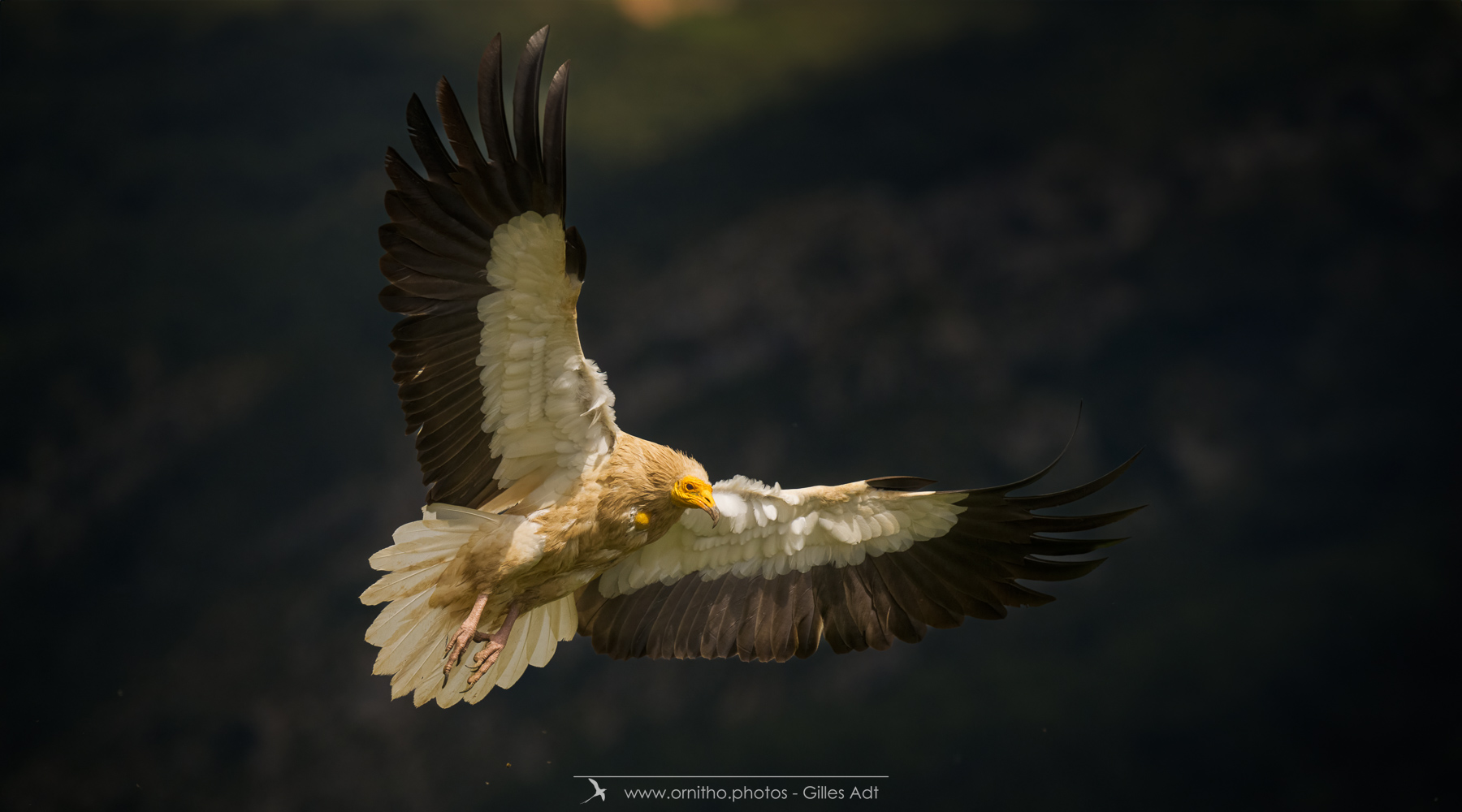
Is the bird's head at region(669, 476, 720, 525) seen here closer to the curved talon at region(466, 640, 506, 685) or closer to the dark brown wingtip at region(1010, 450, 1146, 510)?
the curved talon at region(466, 640, 506, 685)

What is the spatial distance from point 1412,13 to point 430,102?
15.4 ft

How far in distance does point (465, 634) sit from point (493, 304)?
3.24 feet

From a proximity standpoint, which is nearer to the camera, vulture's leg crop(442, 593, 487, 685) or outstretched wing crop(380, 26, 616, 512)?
outstretched wing crop(380, 26, 616, 512)

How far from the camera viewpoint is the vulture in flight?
8.61 ft

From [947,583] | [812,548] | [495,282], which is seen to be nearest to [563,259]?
[495,282]

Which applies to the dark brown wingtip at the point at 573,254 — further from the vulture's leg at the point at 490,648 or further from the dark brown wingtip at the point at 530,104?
the vulture's leg at the point at 490,648

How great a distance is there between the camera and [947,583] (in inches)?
128

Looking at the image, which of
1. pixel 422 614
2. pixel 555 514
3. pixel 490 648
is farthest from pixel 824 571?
pixel 422 614

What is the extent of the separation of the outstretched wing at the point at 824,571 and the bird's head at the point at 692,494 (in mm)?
170

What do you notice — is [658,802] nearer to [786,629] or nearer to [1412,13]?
[786,629]

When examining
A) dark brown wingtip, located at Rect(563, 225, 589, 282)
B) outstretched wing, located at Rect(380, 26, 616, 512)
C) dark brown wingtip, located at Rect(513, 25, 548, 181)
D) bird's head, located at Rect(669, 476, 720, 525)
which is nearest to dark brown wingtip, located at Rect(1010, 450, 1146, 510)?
bird's head, located at Rect(669, 476, 720, 525)

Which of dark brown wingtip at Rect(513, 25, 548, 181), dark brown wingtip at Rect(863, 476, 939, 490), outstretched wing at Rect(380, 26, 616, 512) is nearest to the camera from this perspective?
dark brown wingtip at Rect(513, 25, 548, 181)

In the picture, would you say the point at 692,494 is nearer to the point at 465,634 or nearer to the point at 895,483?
the point at 895,483

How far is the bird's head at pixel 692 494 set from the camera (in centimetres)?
288
